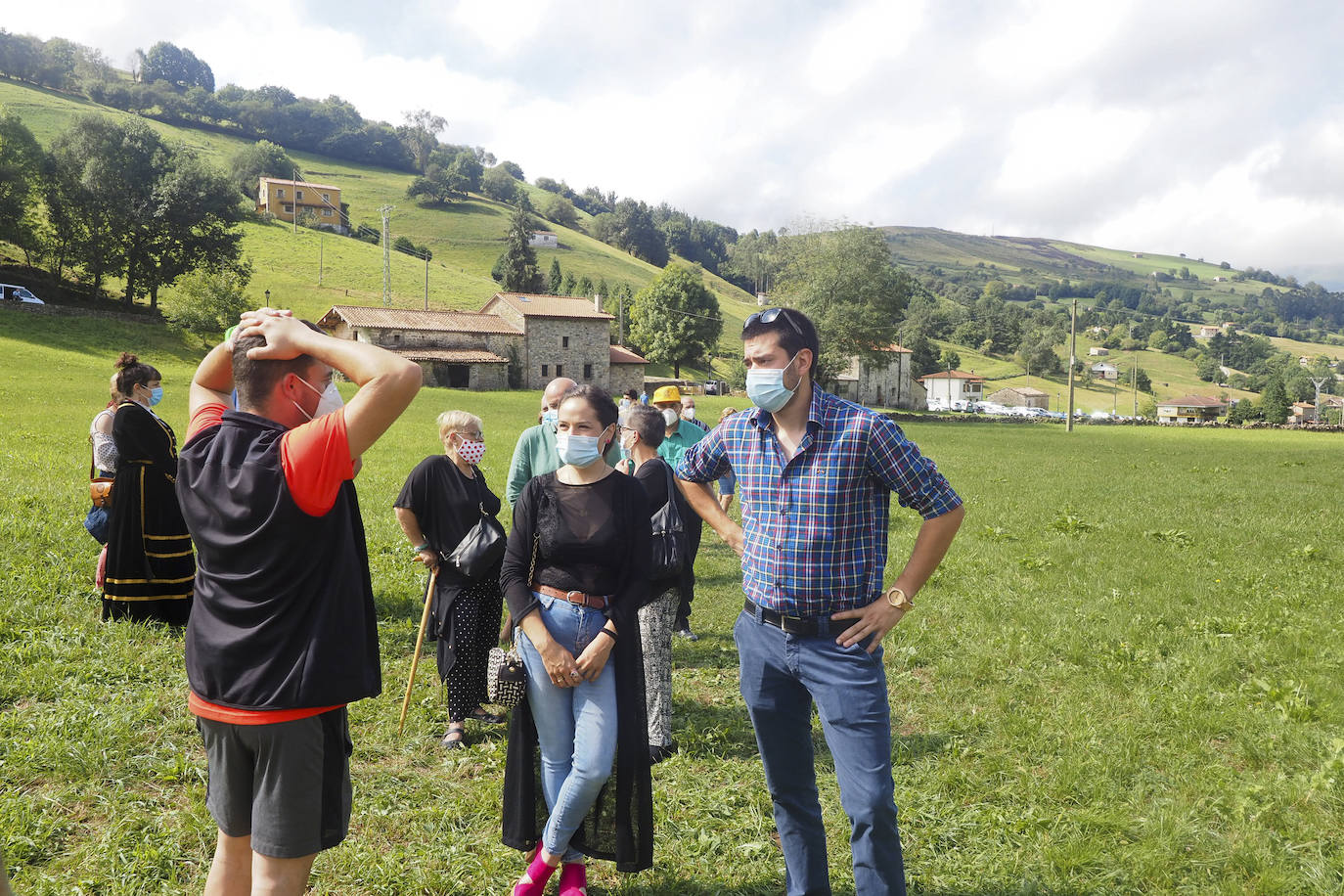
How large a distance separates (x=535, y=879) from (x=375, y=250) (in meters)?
95.6

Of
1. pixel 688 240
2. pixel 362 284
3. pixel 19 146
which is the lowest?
pixel 362 284

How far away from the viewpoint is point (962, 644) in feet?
25.1

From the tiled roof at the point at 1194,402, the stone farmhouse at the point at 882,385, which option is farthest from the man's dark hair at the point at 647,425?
the tiled roof at the point at 1194,402

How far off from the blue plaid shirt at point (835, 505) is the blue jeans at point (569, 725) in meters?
0.87

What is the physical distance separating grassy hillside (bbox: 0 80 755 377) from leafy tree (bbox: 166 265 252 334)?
172cm

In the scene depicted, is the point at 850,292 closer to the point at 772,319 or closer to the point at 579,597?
the point at 772,319

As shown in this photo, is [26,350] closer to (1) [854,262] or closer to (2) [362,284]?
(2) [362,284]

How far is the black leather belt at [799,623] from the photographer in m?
3.22

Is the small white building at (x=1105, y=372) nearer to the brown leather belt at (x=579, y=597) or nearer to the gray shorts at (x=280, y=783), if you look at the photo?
the brown leather belt at (x=579, y=597)

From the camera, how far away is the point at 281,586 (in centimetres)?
245

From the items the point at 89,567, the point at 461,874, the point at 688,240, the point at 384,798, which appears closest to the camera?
the point at 461,874

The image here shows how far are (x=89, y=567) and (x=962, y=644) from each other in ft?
29.2

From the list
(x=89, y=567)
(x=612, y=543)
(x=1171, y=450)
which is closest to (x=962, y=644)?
(x=612, y=543)

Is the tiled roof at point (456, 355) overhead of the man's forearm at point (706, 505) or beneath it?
overhead
